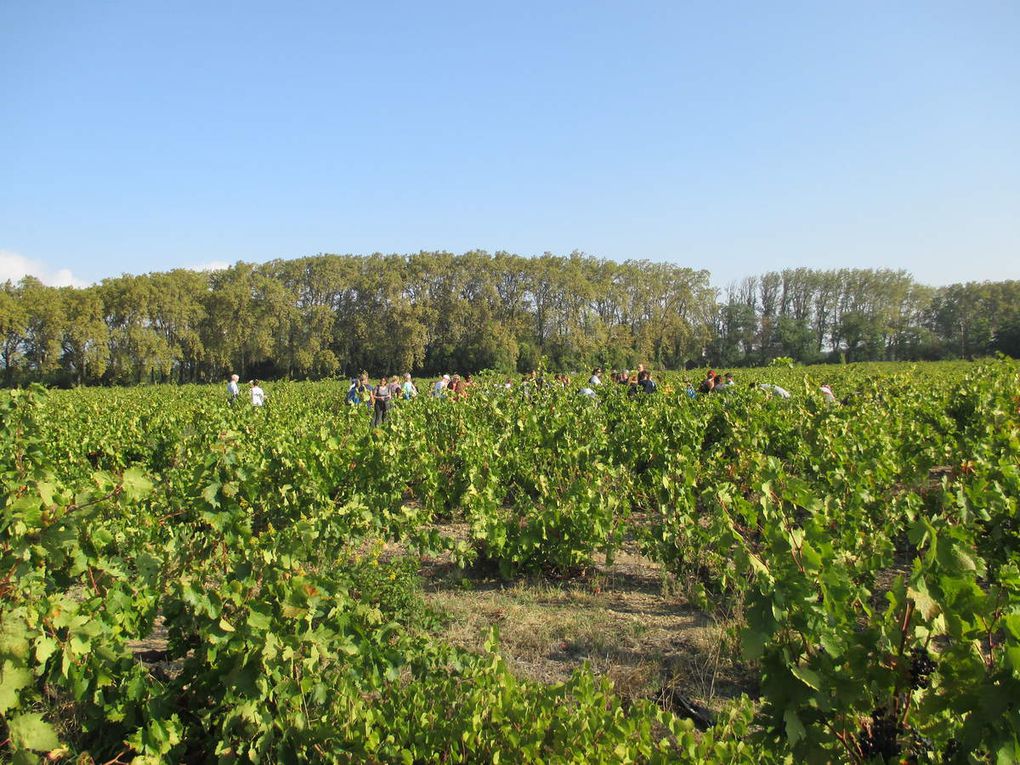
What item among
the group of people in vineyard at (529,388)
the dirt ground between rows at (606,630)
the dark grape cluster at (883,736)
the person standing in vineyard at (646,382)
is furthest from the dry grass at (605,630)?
the person standing in vineyard at (646,382)

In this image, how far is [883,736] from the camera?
77.7 inches

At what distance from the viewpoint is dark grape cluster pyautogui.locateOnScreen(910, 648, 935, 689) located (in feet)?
6.14

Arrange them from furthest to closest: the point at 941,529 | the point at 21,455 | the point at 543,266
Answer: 1. the point at 543,266
2. the point at 21,455
3. the point at 941,529

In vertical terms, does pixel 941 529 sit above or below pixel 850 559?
above

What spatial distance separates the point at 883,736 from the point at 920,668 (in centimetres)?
27

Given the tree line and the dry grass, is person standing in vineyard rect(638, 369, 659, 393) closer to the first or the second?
the dry grass

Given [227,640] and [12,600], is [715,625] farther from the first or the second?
[12,600]

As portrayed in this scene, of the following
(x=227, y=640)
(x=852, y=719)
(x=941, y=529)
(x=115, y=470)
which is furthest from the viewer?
(x=115, y=470)

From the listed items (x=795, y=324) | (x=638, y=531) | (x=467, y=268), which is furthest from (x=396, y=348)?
(x=638, y=531)

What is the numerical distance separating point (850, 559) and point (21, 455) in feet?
16.1

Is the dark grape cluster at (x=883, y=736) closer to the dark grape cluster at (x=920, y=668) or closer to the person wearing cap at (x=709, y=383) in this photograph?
the dark grape cluster at (x=920, y=668)

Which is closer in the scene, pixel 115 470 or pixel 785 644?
pixel 785 644

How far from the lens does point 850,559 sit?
3.96 meters

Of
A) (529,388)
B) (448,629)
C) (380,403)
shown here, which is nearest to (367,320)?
(380,403)
